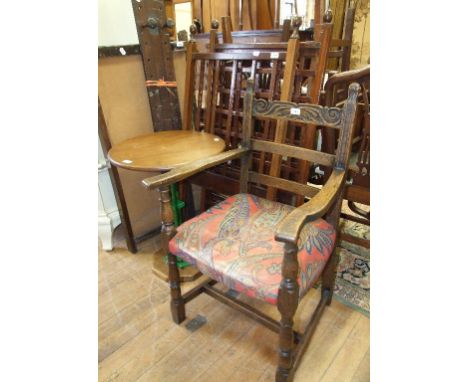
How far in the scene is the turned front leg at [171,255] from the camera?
1.23 meters

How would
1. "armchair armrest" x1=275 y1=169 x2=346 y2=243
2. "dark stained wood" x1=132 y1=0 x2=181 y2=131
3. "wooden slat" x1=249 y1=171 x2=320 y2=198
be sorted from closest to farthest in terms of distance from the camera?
1. "armchair armrest" x1=275 y1=169 x2=346 y2=243
2. "wooden slat" x1=249 y1=171 x2=320 y2=198
3. "dark stained wood" x1=132 y1=0 x2=181 y2=131

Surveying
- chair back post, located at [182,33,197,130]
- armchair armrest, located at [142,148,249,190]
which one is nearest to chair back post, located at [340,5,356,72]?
chair back post, located at [182,33,197,130]

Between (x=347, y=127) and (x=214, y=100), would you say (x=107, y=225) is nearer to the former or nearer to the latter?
(x=214, y=100)

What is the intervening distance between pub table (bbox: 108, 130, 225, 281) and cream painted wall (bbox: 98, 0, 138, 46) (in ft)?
1.71

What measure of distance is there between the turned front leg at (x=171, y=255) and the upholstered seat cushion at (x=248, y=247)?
0.04m

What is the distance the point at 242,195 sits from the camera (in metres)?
1.53

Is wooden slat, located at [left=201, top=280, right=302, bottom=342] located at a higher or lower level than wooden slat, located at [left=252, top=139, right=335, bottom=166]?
lower

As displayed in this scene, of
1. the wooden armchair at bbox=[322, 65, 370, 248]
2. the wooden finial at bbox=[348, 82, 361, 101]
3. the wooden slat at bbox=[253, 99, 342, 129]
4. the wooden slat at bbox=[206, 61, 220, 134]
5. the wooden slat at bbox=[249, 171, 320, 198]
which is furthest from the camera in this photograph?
the wooden slat at bbox=[206, 61, 220, 134]

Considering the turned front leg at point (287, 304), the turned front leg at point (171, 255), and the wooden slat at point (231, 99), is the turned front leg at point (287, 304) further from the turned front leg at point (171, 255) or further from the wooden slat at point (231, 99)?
the wooden slat at point (231, 99)

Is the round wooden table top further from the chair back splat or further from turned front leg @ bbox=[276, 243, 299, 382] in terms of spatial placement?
turned front leg @ bbox=[276, 243, 299, 382]

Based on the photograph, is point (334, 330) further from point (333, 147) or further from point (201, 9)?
point (201, 9)

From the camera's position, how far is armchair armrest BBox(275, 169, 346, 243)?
2.85ft

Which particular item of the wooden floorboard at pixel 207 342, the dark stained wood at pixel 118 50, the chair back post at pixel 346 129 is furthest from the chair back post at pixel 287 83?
the dark stained wood at pixel 118 50
